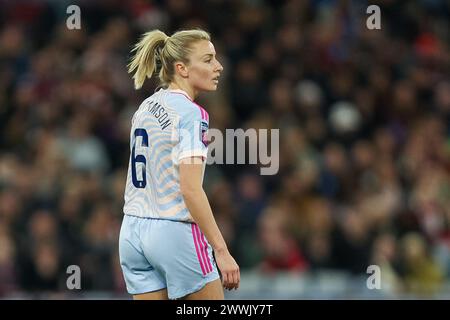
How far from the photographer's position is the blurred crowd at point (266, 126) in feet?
30.8

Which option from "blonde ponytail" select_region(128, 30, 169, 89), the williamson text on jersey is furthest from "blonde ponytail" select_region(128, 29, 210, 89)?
the williamson text on jersey

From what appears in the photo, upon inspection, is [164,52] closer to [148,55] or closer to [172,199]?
[148,55]

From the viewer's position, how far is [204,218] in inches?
178

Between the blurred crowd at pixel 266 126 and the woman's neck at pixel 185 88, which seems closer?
the woman's neck at pixel 185 88

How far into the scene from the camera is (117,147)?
1045cm

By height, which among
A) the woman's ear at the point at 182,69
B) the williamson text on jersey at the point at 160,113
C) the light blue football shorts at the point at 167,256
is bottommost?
the light blue football shorts at the point at 167,256

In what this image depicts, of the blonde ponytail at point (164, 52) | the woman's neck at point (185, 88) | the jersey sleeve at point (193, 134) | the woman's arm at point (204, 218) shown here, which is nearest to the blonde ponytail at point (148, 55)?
the blonde ponytail at point (164, 52)

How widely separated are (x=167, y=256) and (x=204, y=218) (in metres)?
0.28

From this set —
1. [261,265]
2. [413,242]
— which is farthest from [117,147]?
[413,242]

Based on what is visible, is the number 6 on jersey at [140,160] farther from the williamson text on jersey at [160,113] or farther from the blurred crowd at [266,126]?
the blurred crowd at [266,126]

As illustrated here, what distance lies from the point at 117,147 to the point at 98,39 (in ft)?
4.99

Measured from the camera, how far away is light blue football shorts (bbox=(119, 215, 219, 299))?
4660 mm

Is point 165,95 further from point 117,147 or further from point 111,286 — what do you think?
point 117,147

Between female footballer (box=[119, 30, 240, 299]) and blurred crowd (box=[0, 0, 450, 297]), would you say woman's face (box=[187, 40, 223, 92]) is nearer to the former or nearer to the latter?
female footballer (box=[119, 30, 240, 299])
